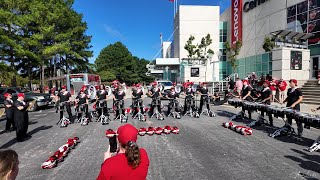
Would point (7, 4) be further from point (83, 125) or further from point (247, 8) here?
point (247, 8)

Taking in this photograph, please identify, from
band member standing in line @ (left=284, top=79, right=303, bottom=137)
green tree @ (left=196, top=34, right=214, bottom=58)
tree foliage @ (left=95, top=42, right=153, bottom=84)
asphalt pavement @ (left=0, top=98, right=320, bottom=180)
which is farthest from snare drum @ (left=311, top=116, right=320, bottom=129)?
tree foliage @ (left=95, top=42, right=153, bottom=84)

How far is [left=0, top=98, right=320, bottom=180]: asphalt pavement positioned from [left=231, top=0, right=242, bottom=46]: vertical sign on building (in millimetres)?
36600

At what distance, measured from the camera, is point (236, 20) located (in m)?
45.0

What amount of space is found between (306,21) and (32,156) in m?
31.8

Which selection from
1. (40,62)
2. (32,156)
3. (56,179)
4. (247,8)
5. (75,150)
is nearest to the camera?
(56,179)

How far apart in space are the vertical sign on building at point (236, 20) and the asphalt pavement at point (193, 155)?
36600 millimetres

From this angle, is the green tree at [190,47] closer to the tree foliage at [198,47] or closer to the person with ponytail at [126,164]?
the tree foliage at [198,47]

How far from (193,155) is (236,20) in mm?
42798

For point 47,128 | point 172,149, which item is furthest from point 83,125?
point 172,149

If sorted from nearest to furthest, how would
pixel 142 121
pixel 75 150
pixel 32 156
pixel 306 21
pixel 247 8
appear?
1. pixel 32 156
2. pixel 75 150
3. pixel 142 121
4. pixel 306 21
5. pixel 247 8

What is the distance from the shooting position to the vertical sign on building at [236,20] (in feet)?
143

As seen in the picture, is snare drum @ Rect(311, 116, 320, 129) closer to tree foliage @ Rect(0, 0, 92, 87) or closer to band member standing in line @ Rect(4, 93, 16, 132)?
band member standing in line @ Rect(4, 93, 16, 132)

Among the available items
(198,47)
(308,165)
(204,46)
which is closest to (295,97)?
(308,165)

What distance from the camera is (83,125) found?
1222 cm
